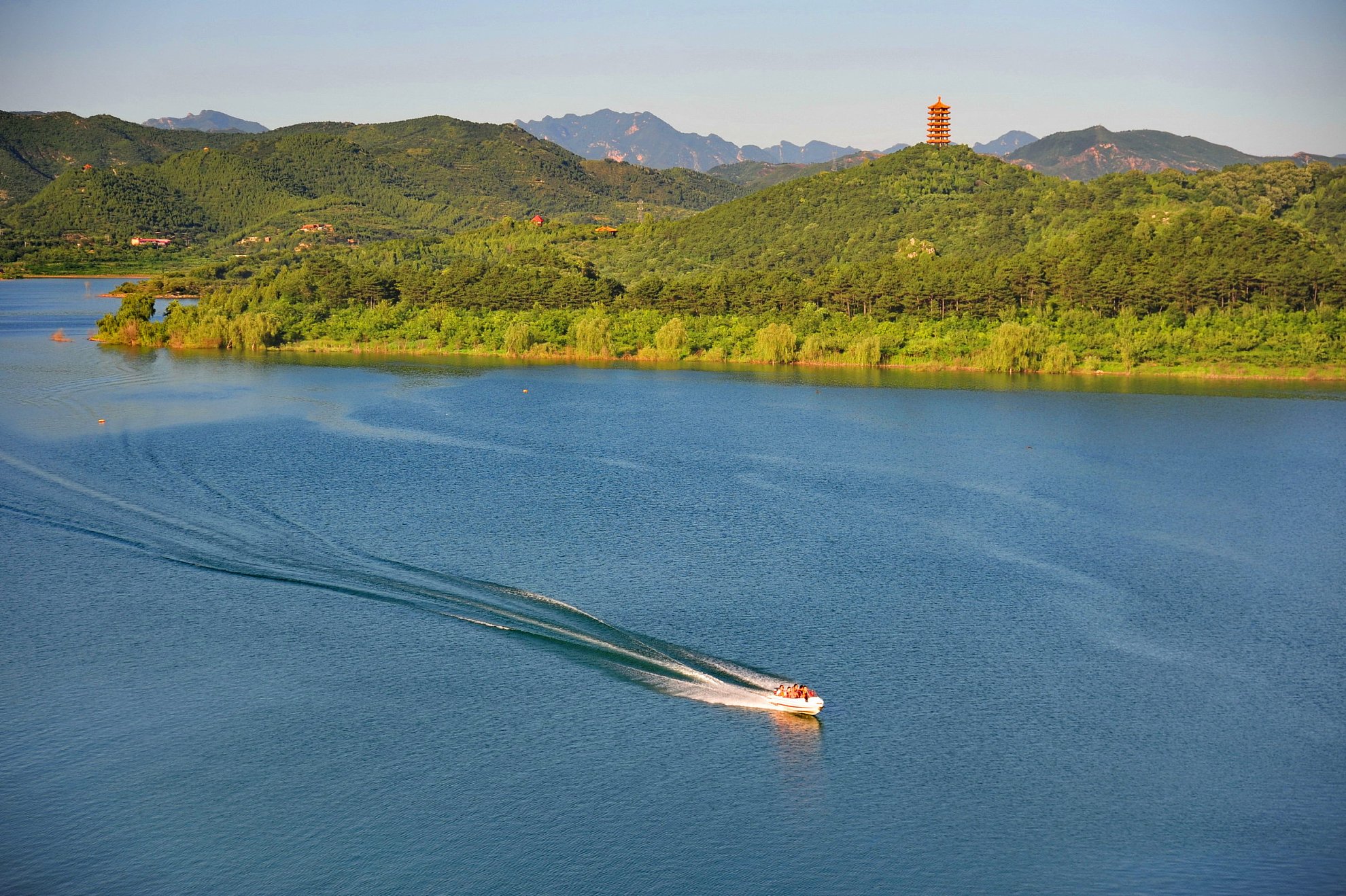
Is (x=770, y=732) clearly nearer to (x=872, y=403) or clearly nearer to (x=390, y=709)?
(x=390, y=709)

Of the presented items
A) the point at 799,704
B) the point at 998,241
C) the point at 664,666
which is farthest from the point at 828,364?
the point at 799,704

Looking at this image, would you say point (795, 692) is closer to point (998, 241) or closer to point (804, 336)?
point (804, 336)

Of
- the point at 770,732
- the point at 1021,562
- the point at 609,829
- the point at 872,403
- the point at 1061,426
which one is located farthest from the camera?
the point at 872,403

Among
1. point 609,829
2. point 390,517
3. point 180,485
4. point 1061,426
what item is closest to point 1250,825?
point 609,829

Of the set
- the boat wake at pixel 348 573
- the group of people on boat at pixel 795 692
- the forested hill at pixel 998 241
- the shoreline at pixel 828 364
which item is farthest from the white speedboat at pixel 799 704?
the forested hill at pixel 998 241

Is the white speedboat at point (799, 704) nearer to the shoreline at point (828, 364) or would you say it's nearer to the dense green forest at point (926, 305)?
the shoreline at point (828, 364)

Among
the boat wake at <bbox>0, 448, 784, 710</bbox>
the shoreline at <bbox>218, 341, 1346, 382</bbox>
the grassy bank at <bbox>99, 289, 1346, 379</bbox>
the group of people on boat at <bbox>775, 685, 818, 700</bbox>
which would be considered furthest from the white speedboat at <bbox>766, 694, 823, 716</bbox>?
the grassy bank at <bbox>99, 289, 1346, 379</bbox>
